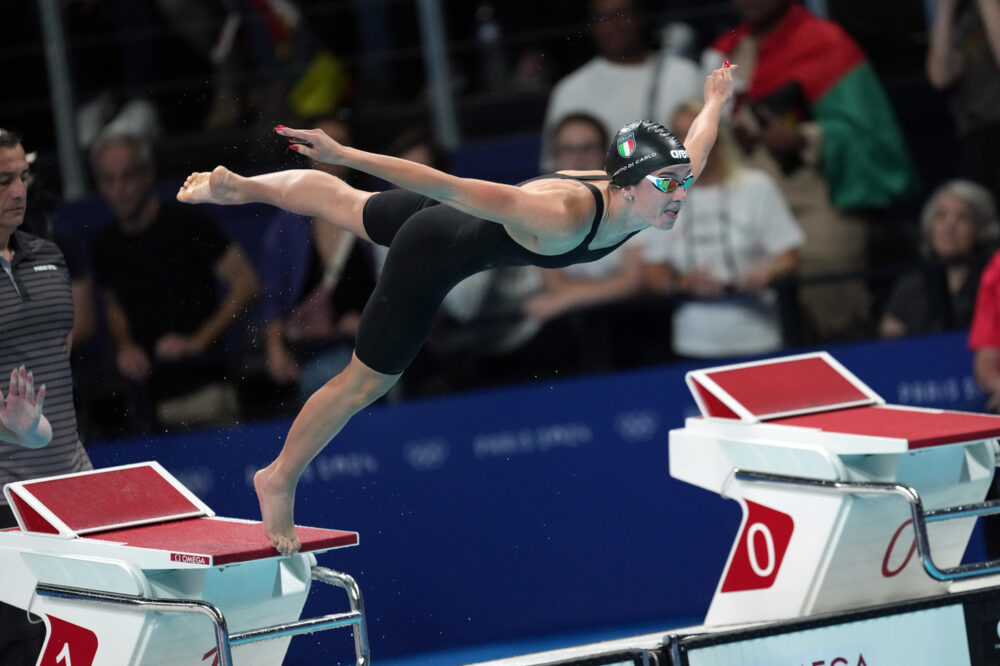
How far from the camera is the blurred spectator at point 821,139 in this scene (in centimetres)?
723

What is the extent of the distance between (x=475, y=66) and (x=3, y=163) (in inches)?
161

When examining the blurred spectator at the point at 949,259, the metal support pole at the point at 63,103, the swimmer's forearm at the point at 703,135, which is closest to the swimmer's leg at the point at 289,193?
the swimmer's forearm at the point at 703,135

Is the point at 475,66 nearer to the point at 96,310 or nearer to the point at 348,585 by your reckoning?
the point at 96,310

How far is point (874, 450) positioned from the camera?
203 inches

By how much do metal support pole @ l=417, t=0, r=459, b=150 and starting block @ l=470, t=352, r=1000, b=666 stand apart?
8.03 feet

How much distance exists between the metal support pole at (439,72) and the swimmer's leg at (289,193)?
2710 millimetres

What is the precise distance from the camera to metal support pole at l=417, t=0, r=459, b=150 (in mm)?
7727

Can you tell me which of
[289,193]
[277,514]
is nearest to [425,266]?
[289,193]

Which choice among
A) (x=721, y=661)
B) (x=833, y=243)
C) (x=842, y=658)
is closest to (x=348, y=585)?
(x=721, y=661)

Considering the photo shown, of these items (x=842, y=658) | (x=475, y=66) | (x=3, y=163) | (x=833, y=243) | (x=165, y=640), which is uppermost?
(x=475, y=66)

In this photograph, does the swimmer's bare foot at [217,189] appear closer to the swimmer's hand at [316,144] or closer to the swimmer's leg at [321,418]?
the swimmer's hand at [316,144]

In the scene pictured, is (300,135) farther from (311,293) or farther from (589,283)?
(589,283)

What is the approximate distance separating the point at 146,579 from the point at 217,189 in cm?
125

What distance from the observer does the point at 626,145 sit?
15.5 feet
